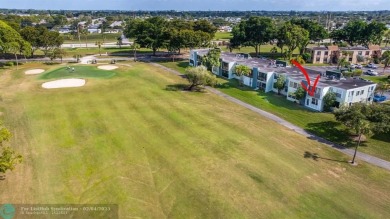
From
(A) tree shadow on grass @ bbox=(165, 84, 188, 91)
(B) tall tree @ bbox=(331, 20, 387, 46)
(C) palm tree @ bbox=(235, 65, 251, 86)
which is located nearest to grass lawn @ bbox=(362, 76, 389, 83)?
(C) palm tree @ bbox=(235, 65, 251, 86)

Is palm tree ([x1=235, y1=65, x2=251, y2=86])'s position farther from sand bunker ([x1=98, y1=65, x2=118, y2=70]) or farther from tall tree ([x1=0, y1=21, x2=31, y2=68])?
tall tree ([x1=0, y1=21, x2=31, y2=68])

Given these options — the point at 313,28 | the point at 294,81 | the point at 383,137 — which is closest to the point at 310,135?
the point at 383,137

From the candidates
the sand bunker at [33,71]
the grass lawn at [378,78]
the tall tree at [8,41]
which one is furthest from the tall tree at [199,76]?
the tall tree at [8,41]

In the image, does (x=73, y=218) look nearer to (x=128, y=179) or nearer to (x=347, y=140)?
(x=128, y=179)

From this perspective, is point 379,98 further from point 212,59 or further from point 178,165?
point 178,165

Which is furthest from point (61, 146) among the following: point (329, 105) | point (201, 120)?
point (329, 105)

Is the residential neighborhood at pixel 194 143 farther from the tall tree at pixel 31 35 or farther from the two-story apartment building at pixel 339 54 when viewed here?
the two-story apartment building at pixel 339 54

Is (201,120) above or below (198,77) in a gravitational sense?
below
